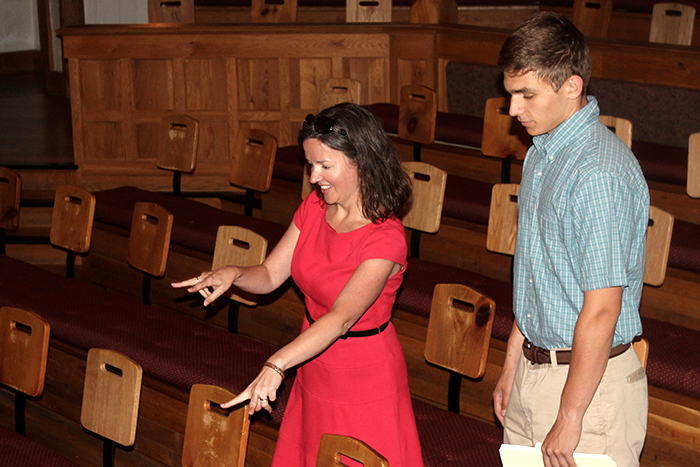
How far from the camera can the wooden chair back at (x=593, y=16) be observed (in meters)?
4.54

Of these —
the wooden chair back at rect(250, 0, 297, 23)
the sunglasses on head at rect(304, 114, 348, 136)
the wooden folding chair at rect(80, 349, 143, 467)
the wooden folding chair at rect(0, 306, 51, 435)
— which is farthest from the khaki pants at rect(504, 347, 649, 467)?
the wooden chair back at rect(250, 0, 297, 23)

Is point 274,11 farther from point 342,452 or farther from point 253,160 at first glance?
point 342,452

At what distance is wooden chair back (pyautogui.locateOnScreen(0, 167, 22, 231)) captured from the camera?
3.45 metres

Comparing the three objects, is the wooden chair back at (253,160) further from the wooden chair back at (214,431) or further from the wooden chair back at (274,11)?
the wooden chair back at (214,431)

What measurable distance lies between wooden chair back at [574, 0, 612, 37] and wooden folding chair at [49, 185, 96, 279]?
2.97 metres

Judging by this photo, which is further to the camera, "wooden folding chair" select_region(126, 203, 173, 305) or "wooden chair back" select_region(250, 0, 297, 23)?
"wooden chair back" select_region(250, 0, 297, 23)

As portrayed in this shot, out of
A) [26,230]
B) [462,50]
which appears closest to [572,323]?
[462,50]

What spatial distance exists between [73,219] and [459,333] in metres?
1.80

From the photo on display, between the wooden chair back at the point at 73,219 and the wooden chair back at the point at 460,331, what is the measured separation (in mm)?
1599

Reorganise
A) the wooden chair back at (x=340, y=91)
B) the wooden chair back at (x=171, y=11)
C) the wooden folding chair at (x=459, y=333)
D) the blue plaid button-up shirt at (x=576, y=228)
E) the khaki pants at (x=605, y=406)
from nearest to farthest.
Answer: the blue plaid button-up shirt at (x=576, y=228) → the khaki pants at (x=605, y=406) → the wooden folding chair at (x=459, y=333) → the wooden chair back at (x=340, y=91) → the wooden chair back at (x=171, y=11)

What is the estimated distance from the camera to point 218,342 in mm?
2570

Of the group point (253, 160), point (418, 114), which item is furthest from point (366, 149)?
point (418, 114)

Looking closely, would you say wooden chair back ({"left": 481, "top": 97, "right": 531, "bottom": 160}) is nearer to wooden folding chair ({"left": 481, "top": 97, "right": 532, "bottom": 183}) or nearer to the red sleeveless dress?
wooden folding chair ({"left": 481, "top": 97, "right": 532, "bottom": 183})

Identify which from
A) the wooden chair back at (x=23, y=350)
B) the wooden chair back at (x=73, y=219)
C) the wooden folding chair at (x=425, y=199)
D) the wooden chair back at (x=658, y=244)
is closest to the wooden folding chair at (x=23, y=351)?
the wooden chair back at (x=23, y=350)
